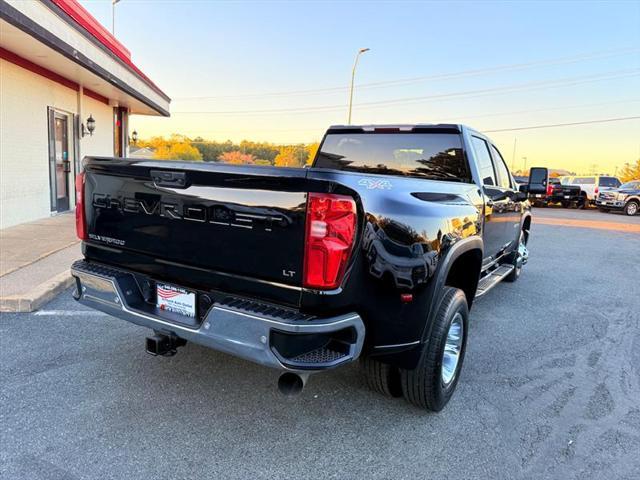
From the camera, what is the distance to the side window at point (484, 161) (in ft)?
14.0

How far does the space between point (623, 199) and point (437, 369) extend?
23.5m

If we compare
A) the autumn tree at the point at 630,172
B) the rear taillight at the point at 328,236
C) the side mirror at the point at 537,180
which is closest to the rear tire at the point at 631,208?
the side mirror at the point at 537,180

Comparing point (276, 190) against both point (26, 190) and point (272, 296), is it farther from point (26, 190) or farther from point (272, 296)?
point (26, 190)

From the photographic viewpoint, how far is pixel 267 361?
7.30 feet

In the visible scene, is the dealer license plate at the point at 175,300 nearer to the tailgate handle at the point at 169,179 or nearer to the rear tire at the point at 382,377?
the tailgate handle at the point at 169,179

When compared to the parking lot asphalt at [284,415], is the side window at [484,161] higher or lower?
higher

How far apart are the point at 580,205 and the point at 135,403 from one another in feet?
88.6

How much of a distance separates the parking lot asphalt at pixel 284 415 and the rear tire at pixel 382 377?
0.12 metres

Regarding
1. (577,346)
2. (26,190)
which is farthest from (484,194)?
(26,190)

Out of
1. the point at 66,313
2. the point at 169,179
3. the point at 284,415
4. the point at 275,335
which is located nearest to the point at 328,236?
the point at 275,335

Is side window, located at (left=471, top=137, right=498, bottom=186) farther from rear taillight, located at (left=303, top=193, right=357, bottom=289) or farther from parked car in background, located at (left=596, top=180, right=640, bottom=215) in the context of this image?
parked car in background, located at (left=596, top=180, right=640, bottom=215)

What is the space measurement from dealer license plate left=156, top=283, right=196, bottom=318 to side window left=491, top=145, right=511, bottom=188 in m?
3.74

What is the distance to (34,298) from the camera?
4.56 metres

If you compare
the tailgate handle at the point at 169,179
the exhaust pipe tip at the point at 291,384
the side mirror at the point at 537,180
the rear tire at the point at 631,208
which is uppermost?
the side mirror at the point at 537,180
